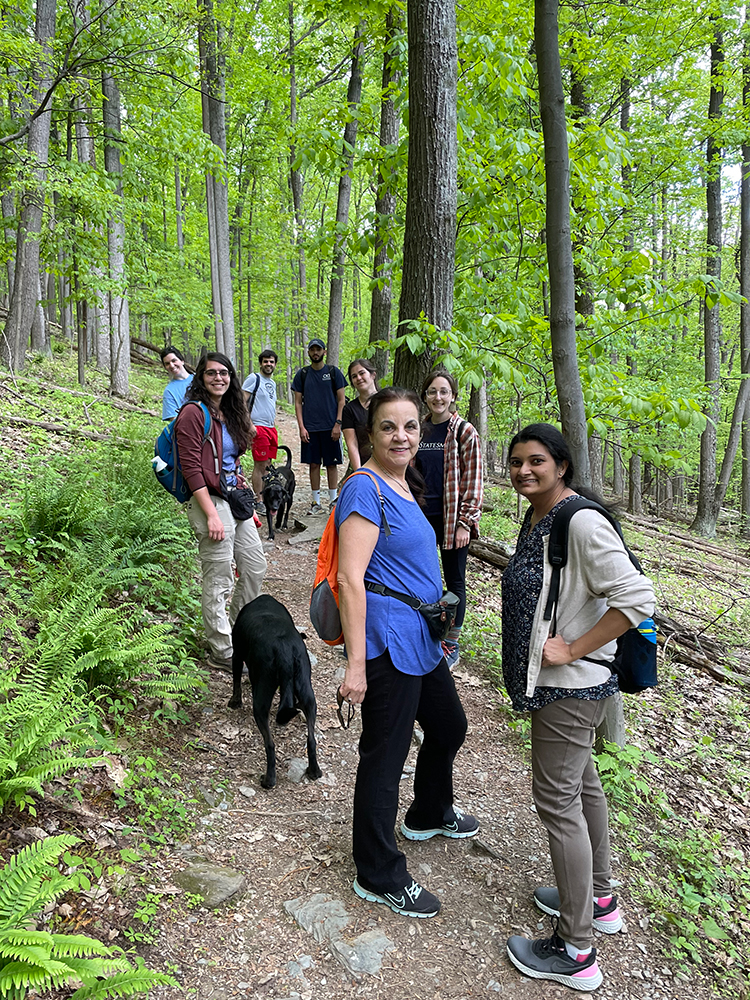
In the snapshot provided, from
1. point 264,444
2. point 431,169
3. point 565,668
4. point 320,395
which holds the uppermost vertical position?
point 431,169

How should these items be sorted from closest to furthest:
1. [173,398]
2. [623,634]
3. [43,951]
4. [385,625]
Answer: [43,951] < [623,634] < [385,625] < [173,398]

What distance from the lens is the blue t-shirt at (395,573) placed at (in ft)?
8.43

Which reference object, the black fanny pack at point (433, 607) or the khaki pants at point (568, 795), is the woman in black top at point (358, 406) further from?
the khaki pants at point (568, 795)

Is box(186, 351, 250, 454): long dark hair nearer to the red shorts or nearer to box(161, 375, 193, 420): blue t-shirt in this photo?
box(161, 375, 193, 420): blue t-shirt

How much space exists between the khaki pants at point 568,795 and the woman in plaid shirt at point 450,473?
2134 mm

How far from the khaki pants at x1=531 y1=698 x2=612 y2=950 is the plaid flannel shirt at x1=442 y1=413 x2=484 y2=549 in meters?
2.26

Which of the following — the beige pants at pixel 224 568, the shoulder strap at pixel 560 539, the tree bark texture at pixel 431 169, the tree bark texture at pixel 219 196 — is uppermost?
the tree bark texture at pixel 219 196

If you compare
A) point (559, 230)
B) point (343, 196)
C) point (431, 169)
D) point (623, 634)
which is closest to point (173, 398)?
point (431, 169)

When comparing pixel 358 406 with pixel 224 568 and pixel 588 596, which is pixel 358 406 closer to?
pixel 224 568

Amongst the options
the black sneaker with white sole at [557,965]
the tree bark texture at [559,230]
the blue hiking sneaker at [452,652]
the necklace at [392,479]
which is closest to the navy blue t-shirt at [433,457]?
the tree bark texture at [559,230]

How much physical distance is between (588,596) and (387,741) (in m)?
1.13

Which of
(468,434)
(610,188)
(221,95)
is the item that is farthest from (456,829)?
(221,95)

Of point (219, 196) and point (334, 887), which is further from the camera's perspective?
point (219, 196)

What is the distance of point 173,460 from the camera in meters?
4.29
